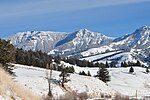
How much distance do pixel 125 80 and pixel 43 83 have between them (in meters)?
56.7

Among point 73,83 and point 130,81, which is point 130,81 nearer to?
point 130,81

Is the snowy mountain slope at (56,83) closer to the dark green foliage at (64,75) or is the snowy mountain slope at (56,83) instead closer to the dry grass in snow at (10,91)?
the dark green foliage at (64,75)

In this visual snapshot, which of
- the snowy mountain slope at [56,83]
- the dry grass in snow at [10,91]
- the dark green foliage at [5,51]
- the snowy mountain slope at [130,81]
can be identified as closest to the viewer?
the dry grass in snow at [10,91]

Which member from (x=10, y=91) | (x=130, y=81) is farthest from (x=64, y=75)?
(x=10, y=91)

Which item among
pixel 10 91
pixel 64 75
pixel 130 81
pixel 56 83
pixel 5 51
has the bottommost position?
pixel 130 81

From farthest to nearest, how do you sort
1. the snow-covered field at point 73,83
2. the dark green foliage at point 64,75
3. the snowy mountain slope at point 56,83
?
1. the dark green foliage at point 64,75
2. the snowy mountain slope at point 56,83
3. the snow-covered field at point 73,83

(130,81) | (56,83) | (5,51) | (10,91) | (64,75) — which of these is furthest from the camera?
(130,81)

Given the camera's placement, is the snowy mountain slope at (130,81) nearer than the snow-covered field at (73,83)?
No

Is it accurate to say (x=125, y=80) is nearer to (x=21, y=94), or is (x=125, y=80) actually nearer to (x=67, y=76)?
(x=67, y=76)

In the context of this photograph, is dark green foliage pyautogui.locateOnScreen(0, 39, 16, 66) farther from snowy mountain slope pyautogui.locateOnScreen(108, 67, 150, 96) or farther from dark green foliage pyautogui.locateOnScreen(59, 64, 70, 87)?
snowy mountain slope pyautogui.locateOnScreen(108, 67, 150, 96)

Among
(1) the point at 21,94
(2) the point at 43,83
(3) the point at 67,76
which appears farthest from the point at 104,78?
(1) the point at 21,94

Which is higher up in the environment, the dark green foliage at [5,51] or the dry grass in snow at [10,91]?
the dark green foliage at [5,51]

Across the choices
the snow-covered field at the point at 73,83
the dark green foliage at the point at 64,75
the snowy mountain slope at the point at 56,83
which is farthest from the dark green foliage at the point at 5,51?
the dark green foliage at the point at 64,75

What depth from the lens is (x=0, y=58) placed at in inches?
2152
